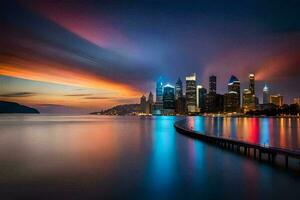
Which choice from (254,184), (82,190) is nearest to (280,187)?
(254,184)

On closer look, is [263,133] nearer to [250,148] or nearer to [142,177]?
[250,148]

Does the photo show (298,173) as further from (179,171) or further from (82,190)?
(82,190)

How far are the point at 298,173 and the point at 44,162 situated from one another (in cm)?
2294

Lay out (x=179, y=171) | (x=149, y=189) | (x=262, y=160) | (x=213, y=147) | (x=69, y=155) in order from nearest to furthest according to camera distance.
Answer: (x=149, y=189) → (x=179, y=171) → (x=262, y=160) → (x=69, y=155) → (x=213, y=147)

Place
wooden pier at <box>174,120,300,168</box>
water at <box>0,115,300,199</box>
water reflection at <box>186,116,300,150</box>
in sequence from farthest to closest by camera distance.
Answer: water reflection at <box>186,116,300,150</box> < wooden pier at <box>174,120,300,168</box> < water at <box>0,115,300,199</box>

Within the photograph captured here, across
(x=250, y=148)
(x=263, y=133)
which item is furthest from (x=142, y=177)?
(x=263, y=133)

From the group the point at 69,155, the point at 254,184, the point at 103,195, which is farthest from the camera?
the point at 69,155

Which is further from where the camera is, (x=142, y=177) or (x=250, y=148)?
(x=250, y=148)

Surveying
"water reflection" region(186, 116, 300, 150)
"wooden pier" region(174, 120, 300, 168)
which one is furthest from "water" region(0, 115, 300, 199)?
"water reflection" region(186, 116, 300, 150)

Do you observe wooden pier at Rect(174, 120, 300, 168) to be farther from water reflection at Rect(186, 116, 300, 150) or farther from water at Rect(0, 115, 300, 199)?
water reflection at Rect(186, 116, 300, 150)

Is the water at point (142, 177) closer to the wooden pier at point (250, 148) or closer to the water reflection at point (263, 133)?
the wooden pier at point (250, 148)

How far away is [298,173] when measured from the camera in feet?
83.1

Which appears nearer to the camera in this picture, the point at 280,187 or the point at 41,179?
the point at 280,187

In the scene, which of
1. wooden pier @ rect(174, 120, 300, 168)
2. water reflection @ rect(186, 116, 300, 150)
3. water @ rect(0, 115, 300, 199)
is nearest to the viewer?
water @ rect(0, 115, 300, 199)
